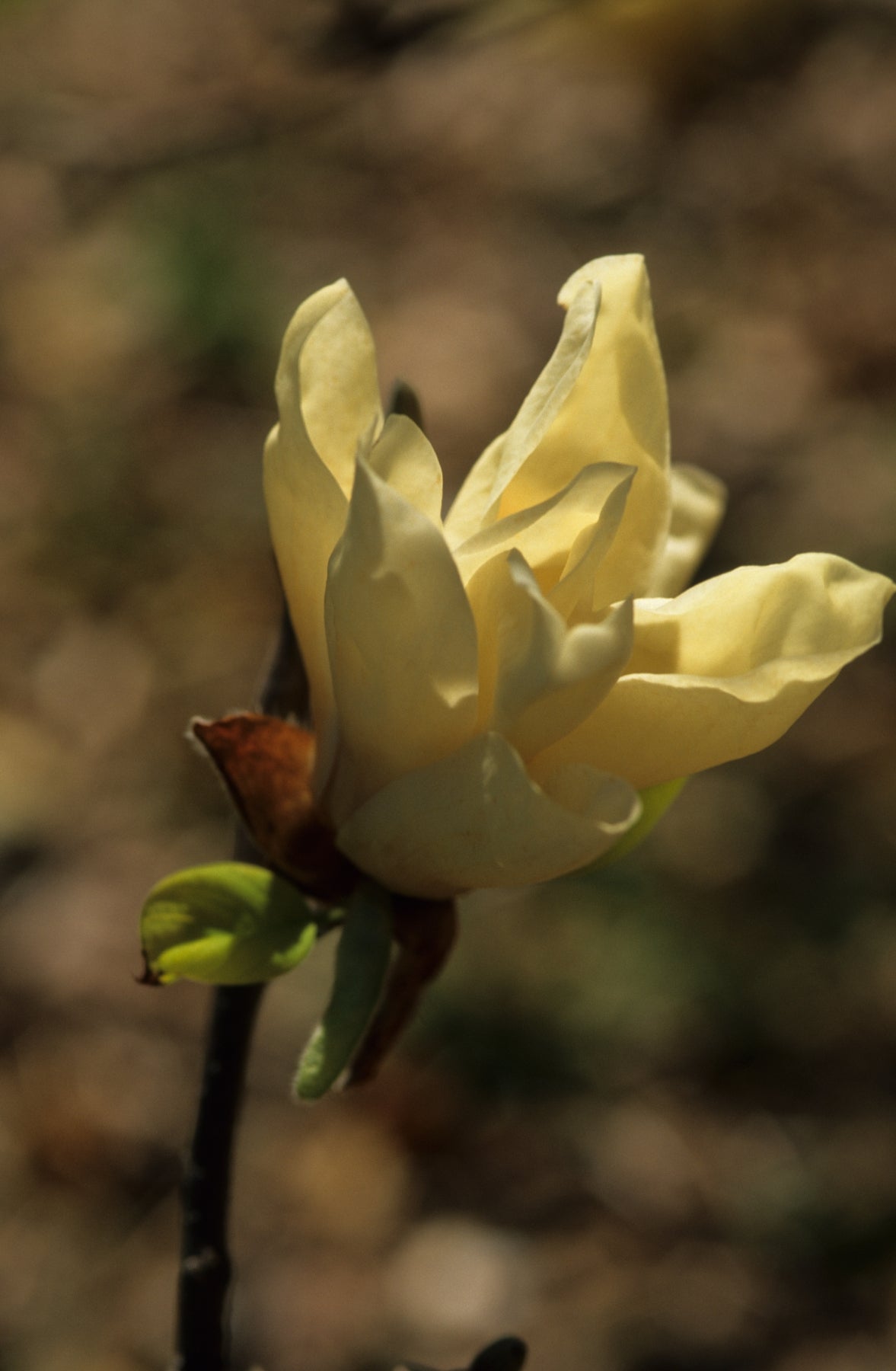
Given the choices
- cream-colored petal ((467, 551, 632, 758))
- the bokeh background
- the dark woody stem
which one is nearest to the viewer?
cream-colored petal ((467, 551, 632, 758))

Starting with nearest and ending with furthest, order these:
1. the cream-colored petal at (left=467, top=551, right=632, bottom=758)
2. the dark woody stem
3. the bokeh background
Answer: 1. the cream-colored petal at (left=467, top=551, right=632, bottom=758)
2. the dark woody stem
3. the bokeh background

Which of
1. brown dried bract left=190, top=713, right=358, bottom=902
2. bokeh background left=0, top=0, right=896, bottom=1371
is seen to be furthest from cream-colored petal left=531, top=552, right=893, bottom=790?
bokeh background left=0, top=0, right=896, bottom=1371

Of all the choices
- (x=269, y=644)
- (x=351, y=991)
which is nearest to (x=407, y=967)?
(x=351, y=991)

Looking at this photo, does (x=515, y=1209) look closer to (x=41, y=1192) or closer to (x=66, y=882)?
(x=41, y=1192)

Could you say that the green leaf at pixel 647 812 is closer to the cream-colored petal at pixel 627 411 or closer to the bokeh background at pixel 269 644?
the cream-colored petal at pixel 627 411

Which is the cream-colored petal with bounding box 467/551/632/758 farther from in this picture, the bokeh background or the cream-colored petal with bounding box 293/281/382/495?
the bokeh background

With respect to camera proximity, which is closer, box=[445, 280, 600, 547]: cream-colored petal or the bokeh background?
box=[445, 280, 600, 547]: cream-colored petal

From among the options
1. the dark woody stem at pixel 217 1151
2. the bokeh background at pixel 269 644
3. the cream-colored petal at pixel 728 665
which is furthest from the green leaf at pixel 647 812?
the bokeh background at pixel 269 644

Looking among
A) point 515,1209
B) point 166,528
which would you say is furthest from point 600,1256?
point 166,528
